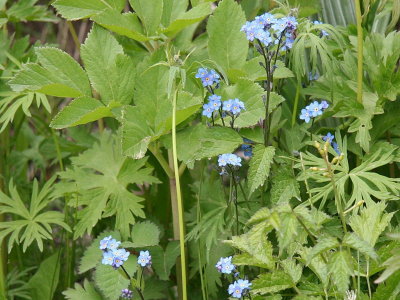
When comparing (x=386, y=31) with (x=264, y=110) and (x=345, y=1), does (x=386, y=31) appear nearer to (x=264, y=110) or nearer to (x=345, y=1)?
(x=345, y=1)

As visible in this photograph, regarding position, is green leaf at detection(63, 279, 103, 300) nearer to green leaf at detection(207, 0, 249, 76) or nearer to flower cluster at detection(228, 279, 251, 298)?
flower cluster at detection(228, 279, 251, 298)

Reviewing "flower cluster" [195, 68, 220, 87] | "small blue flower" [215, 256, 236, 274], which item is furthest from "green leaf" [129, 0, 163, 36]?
"small blue flower" [215, 256, 236, 274]

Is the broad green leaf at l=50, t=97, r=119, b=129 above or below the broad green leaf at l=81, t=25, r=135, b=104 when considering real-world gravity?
below

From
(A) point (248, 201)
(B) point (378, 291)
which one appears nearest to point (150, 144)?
(A) point (248, 201)

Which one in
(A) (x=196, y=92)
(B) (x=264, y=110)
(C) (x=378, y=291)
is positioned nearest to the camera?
(C) (x=378, y=291)

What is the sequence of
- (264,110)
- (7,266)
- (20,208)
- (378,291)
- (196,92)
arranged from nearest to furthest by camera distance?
(378,291)
(264,110)
(196,92)
(20,208)
(7,266)

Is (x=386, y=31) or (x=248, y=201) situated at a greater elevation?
(x=386, y=31)

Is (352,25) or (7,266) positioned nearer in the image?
(352,25)
